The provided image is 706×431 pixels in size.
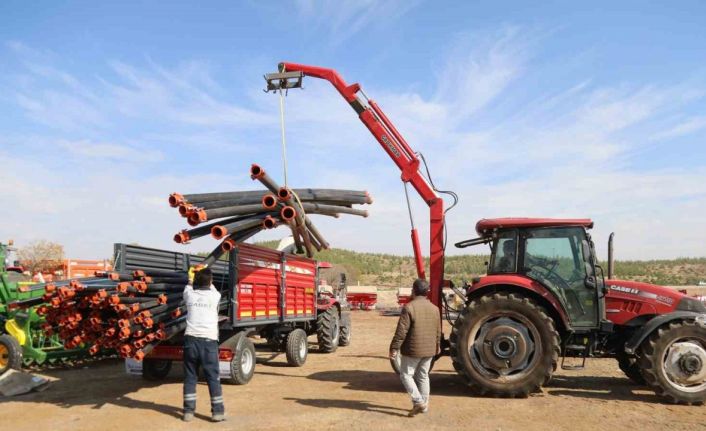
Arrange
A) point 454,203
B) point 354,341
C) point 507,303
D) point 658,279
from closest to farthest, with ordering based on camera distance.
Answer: point 507,303
point 454,203
point 354,341
point 658,279

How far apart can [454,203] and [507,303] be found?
2.04 metres

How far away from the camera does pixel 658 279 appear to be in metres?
51.5

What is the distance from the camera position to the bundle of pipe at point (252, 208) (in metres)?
7.77

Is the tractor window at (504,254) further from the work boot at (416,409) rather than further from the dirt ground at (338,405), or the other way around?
the work boot at (416,409)

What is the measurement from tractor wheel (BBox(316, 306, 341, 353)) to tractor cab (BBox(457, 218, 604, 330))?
18.6 ft

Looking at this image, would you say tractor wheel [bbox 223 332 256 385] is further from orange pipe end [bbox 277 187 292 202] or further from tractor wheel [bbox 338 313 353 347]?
tractor wheel [bbox 338 313 353 347]

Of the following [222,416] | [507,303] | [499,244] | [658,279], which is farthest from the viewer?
[658,279]

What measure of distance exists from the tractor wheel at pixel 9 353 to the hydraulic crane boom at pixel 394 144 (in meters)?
6.38

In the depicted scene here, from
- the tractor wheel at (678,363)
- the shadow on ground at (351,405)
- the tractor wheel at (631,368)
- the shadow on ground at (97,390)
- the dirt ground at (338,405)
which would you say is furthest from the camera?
the tractor wheel at (631,368)

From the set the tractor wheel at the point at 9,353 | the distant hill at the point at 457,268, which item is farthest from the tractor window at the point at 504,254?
the distant hill at the point at 457,268

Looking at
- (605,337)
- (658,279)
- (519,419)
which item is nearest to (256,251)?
(519,419)

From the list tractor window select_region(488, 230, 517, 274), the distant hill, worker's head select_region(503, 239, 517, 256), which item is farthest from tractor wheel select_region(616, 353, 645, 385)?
the distant hill

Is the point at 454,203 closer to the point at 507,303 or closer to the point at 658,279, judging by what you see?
the point at 507,303

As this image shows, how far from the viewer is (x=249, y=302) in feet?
30.1
